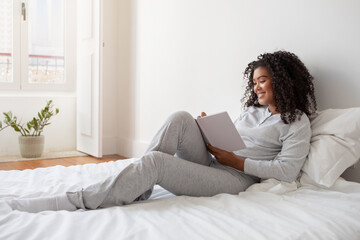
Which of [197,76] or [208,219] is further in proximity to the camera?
[197,76]

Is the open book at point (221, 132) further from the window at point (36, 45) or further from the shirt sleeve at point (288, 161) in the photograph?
the window at point (36, 45)

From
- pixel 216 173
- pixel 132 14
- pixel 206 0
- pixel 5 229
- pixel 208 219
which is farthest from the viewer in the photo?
pixel 132 14

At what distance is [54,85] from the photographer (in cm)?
410

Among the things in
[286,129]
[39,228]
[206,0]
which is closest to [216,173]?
[286,129]

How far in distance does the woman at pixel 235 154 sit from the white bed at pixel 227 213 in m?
0.05

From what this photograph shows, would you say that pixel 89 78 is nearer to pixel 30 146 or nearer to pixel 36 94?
pixel 36 94

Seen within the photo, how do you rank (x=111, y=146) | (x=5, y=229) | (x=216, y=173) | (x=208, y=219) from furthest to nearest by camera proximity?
(x=111, y=146), (x=216, y=173), (x=208, y=219), (x=5, y=229)

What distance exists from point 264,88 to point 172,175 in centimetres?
69

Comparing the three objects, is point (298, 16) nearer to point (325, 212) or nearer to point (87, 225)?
point (325, 212)

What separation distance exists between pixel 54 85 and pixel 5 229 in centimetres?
319

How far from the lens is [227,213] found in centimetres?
132

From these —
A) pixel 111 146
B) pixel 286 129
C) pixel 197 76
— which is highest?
pixel 197 76

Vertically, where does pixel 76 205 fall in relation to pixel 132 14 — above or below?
below

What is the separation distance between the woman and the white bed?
55 millimetres
